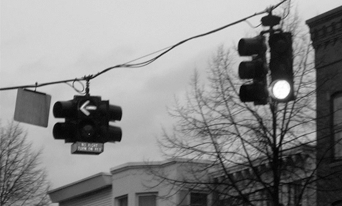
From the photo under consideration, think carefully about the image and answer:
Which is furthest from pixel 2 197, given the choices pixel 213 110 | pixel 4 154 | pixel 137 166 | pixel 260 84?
pixel 260 84

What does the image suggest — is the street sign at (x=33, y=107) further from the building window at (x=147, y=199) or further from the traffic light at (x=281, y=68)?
the building window at (x=147, y=199)

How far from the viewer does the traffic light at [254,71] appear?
11719 millimetres

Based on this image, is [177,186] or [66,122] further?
[177,186]

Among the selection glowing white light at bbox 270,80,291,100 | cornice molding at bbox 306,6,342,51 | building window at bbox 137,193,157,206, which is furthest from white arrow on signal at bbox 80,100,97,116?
building window at bbox 137,193,157,206

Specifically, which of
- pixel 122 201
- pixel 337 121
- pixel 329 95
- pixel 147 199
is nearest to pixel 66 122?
pixel 337 121

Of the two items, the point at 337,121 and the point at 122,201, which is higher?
the point at 122,201

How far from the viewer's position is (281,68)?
11.6 m

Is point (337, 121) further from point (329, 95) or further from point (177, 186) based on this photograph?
point (177, 186)

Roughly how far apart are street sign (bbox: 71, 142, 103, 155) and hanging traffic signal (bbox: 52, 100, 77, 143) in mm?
140

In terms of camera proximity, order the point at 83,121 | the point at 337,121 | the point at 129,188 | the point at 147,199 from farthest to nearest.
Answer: the point at 129,188
the point at 147,199
the point at 337,121
the point at 83,121

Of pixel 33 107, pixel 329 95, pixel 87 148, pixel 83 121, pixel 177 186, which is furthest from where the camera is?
pixel 329 95

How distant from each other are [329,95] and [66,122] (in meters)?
16.0

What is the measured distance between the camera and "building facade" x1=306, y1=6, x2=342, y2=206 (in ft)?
82.0

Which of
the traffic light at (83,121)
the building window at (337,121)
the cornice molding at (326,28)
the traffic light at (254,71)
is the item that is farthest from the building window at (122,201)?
the traffic light at (254,71)
